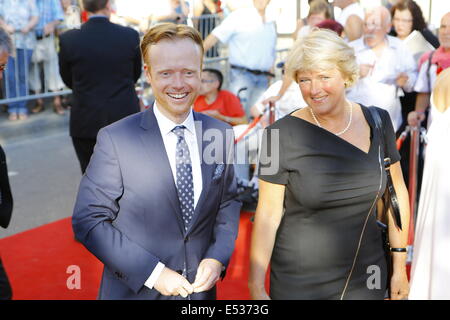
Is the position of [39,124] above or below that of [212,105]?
below

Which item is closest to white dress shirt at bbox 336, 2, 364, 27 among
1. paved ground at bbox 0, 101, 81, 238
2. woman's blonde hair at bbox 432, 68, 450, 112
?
paved ground at bbox 0, 101, 81, 238

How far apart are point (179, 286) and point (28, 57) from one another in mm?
8102

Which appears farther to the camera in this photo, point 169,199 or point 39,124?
point 39,124

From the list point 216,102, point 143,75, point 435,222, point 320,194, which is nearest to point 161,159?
point 320,194

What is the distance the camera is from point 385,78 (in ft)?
20.8

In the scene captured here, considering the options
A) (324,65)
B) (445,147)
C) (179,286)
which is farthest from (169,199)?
(445,147)

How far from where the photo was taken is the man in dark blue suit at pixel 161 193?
2475 mm

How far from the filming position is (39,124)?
33.3 feet

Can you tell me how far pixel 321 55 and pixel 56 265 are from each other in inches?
130

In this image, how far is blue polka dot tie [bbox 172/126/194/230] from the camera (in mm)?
2586

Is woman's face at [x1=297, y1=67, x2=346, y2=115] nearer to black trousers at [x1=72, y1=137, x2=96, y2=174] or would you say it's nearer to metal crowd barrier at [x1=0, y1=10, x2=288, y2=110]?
black trousers at [x1=72, y1=137, x2=96, y2=174]

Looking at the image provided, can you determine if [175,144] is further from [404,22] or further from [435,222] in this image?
[404,22]

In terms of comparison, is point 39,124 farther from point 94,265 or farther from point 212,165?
point 212,165

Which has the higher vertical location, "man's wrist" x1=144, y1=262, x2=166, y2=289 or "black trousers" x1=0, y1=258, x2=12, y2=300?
"man's wrist" x1=144, y1=262, x2=166, y2=289
